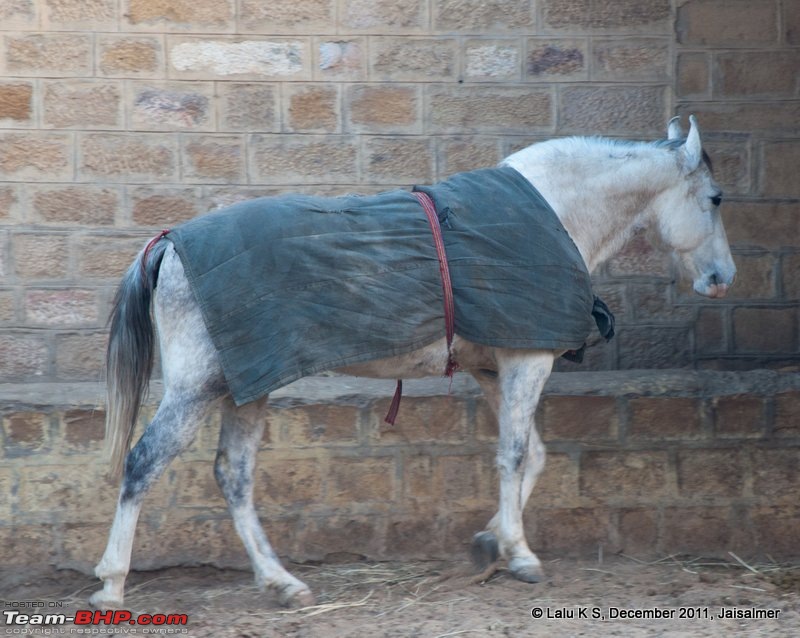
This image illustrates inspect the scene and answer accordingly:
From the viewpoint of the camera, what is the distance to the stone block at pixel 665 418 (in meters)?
5.62

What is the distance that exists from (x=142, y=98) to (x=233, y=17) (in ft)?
2.03

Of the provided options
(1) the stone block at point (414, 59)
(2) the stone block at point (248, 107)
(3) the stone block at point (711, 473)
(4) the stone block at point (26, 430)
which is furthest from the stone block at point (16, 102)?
(3) the stone block at point (711, 473)

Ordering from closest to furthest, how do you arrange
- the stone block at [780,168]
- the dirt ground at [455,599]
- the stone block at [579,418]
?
the dirt ground at [455,599] < the stone block at [579,418] < the stone block at [780,168]

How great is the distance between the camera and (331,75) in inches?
236

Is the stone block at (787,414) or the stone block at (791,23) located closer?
the stone block at (787,414)

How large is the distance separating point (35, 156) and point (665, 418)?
11.1 feet

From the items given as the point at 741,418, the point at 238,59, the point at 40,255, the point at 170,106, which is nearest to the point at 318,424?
the point at 40,255

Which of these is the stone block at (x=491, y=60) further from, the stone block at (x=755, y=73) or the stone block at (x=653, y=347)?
the stone block at (x=653, y=347)

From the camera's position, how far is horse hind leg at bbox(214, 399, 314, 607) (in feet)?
15.2

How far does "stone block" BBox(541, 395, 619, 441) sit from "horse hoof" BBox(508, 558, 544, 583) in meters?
0.87

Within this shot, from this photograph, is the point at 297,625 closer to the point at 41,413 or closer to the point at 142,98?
the point at 41,413

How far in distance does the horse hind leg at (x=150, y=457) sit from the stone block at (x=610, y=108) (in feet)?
8.95

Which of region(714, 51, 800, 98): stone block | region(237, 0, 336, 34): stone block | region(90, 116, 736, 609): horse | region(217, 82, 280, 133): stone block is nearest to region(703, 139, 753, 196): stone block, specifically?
region(714, 51, 800, 98): stone block

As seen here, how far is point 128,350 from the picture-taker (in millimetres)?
4520
